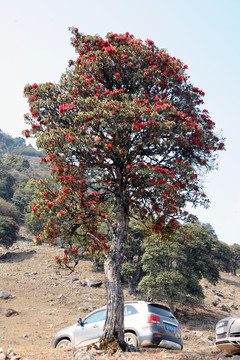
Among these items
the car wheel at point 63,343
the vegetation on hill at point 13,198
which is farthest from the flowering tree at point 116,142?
the vegetation on hill at point 13,198

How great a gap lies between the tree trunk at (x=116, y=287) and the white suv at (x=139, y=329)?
0.78m

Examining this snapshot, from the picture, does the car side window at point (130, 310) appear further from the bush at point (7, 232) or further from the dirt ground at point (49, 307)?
the bush at point (7, 232)

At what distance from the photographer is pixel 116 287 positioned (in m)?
8.39

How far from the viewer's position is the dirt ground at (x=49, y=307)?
564 inches

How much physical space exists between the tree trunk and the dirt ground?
0.79 metres

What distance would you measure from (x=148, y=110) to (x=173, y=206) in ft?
10.2

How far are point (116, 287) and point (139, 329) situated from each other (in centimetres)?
149

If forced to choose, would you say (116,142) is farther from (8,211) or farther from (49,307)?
(8,211)

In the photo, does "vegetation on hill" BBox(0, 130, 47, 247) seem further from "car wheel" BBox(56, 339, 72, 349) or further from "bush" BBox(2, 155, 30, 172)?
"car wheel" BBox(56, 339, 72, 349)

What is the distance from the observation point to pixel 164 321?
343 inches

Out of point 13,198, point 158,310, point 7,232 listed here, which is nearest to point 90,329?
point 158,310

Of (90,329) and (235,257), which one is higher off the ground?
(235,257)

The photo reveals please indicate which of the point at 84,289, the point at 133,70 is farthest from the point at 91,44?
the point at 84,289

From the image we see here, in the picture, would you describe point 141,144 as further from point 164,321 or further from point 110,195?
point 164,321
